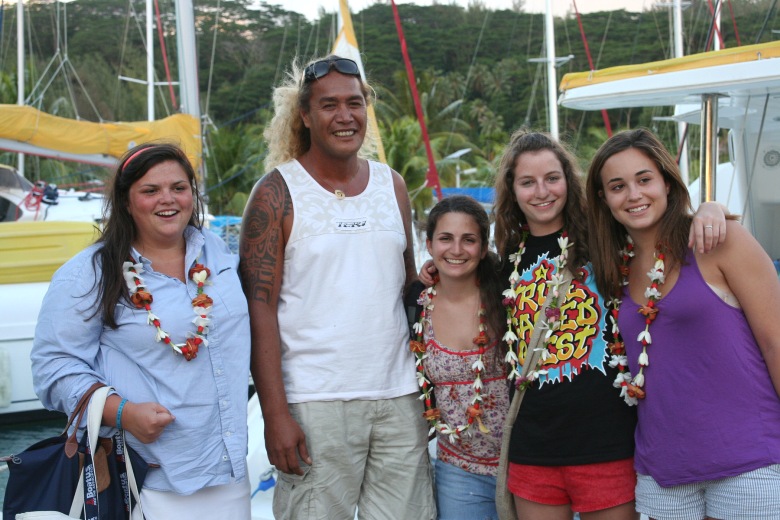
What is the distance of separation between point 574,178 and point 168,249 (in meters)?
1.61

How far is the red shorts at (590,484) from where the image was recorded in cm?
276

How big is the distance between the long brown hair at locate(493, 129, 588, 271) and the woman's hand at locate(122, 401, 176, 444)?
4.87 ft

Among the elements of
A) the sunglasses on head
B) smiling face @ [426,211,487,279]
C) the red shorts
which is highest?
the sunglasses on head

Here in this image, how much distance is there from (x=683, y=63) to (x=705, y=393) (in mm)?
2951

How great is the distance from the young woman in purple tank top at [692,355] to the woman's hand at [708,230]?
4cm

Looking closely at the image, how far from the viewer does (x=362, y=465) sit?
317cm

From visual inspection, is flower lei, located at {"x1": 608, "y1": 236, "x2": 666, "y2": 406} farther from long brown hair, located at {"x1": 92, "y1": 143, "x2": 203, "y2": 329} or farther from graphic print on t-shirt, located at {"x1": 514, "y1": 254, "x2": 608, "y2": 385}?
long brown hair, located at {"x1": 92, "y1": 143, "x2": 203, "y2": 329}

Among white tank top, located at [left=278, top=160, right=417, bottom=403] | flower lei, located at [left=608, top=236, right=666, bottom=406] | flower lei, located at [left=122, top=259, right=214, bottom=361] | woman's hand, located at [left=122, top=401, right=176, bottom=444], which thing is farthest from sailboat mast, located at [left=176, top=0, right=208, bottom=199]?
flower lei, located at [left=608, top=236, right=666, bottom=406]

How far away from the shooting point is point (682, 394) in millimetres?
2594

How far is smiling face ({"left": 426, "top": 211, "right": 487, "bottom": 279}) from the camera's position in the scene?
3.15 m

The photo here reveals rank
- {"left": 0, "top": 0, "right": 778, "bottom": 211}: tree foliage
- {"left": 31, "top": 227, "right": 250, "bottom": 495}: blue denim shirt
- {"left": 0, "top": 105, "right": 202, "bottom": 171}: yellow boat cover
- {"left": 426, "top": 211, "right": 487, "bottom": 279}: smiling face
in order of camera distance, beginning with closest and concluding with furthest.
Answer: {"left": 31, "top": 227, "right": 250, "bottom": 495}: blue denim shirt → {"left": 426, "top": 211, "right": 487, "bottom": 279}: smiling face → {"left": 0, "top": 105, "right": 202, "bottom": 171}: yellow boat cover → {"left": 0, "top": 0, "right": 778, "bottom": 211}: tree foliage

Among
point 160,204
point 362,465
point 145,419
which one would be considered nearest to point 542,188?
point 362,465

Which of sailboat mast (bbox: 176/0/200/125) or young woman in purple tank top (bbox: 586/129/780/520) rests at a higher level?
sailboat mast (bbox: 176/0/200/125)

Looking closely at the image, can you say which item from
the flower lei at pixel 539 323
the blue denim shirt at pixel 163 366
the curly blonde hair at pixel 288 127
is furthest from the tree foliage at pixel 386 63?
the blue denim shirt at pixel 163 366
